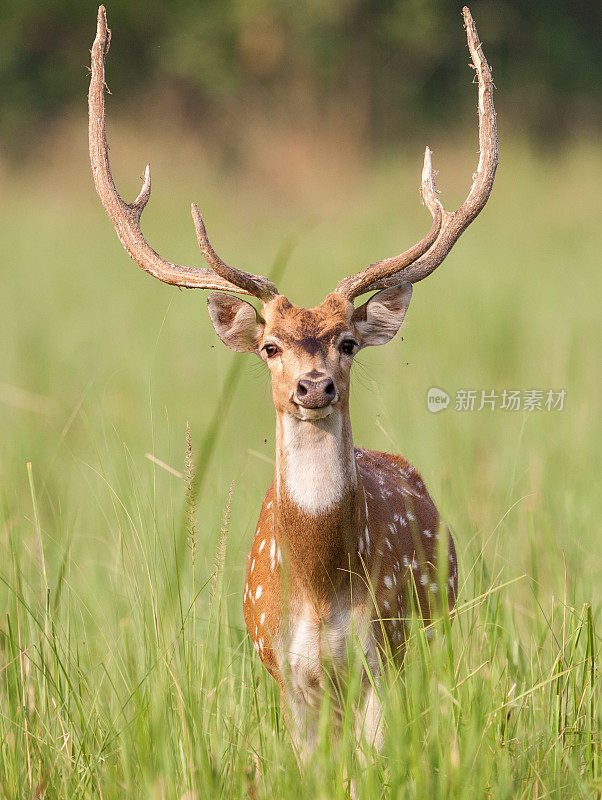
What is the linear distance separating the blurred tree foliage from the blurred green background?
0.18 feet

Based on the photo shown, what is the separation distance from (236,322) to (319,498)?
631mm

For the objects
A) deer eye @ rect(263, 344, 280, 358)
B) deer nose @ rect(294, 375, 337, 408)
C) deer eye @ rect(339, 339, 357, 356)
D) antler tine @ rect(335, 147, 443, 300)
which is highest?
antler tine @ rect(335, 147, 443, 300)

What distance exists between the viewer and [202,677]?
11.2ft

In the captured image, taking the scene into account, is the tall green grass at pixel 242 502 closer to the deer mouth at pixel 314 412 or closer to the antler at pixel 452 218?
the deer mouth at pixel 314 412

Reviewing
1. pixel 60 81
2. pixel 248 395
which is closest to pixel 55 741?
pixel 248 395

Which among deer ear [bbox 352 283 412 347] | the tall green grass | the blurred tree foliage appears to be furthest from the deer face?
the blurred tree foliage

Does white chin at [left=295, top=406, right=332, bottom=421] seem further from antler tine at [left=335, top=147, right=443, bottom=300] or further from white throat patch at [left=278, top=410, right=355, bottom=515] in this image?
antler tine at [left=335, top=147, right=443, bottom=300]

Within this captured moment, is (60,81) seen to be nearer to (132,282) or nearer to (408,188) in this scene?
(408,188)

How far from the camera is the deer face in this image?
3.55 m

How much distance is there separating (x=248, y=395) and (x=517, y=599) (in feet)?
9.08

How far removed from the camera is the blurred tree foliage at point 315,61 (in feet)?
71.6

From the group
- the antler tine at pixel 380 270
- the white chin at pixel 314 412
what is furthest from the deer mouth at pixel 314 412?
the antler tine at pixel 380 270

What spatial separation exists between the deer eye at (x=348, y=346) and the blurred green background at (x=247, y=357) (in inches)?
14.4

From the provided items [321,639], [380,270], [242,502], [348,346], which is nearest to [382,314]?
[380,270]
